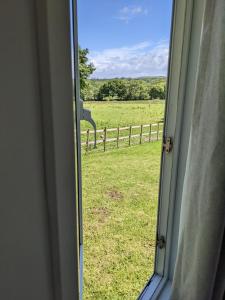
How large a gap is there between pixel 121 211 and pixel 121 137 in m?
0.53

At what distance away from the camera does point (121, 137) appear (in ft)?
3.85

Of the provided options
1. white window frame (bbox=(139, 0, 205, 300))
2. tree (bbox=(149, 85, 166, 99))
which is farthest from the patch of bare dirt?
tree (bbox=(149, 85, 166, 99))

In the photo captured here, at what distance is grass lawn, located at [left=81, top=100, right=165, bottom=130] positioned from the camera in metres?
0.84

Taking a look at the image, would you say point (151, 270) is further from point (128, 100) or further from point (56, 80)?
point (56, 80)

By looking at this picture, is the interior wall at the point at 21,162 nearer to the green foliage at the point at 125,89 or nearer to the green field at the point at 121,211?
the green foliage at the point at 125,89

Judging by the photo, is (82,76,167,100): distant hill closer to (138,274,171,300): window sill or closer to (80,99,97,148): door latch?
(80,99,97,148): door latch

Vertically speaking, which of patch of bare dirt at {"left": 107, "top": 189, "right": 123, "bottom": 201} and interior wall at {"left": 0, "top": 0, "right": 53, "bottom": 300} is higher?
interior wall at {"left": 0, "top": 0, "right": 53, "bottom": 300}

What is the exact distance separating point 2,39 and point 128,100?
72 centimetres

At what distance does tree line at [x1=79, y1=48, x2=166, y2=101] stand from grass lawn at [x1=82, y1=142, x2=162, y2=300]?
0.14m

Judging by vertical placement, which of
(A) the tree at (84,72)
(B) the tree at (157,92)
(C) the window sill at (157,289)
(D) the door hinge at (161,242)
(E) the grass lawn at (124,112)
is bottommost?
(C) the window sill at (157,289)

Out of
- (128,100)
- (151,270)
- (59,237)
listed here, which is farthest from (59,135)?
(151,270)

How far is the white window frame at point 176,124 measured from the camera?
3.36ft

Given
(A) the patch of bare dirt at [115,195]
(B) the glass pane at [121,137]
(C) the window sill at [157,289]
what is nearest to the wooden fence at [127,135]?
(B) the glass pane at [121,137]

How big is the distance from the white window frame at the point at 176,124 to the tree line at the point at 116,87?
67 millimetres
